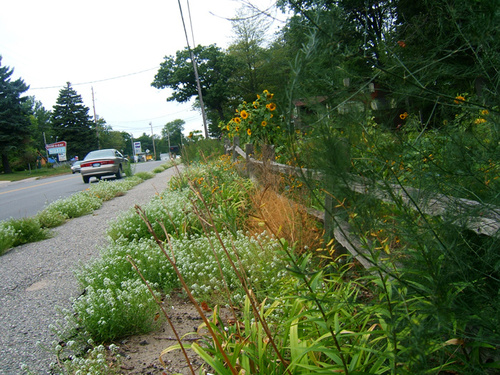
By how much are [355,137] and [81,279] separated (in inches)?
115

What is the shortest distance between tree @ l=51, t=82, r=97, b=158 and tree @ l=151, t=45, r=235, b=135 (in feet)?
63.0

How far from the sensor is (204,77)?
50.2m

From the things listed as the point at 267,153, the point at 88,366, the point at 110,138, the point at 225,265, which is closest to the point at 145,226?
the point at 267,153

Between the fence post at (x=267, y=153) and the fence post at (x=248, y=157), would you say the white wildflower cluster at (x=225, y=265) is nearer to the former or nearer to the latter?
the fence post at (x=267, y=153)

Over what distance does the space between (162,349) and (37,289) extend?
2.05 m

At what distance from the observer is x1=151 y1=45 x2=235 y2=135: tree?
47.6 m

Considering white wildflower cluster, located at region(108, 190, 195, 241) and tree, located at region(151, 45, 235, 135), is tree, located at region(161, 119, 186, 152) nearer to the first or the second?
tree, located at region(151, 45, 235, 135)

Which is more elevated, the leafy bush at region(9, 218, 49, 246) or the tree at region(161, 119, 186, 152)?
the tree at region(161, 119, 186, 152)

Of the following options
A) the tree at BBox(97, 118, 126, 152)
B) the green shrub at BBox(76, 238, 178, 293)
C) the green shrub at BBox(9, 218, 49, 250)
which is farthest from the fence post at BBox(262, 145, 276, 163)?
the tree at BBox(97, 118, 126, 152)

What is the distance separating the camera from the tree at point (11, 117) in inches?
1576

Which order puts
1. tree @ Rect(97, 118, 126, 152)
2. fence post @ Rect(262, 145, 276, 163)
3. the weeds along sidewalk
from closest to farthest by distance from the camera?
the weeds along sidewalk, fence post @ Rect(262, 145, 276, 163), tree @ Rect(97, 118, 126, 152)

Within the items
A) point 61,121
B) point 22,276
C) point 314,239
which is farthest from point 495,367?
point 61,121

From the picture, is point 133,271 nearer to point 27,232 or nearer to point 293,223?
point 293,223

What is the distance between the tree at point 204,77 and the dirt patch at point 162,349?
Answer: 44.2 metres
